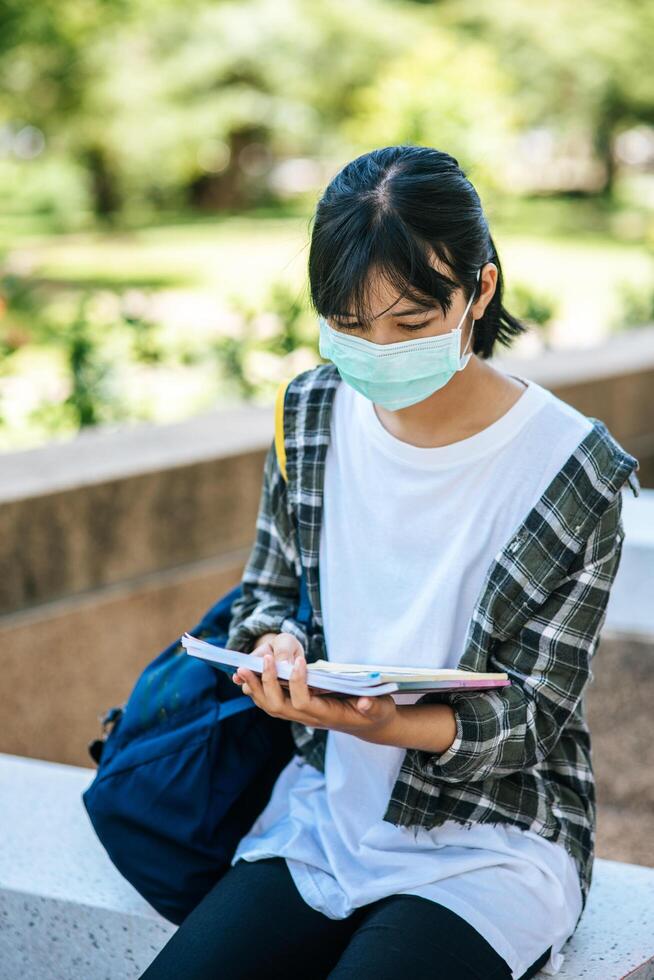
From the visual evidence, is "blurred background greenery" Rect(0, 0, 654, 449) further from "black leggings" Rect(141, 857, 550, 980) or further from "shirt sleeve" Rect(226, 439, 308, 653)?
"black leggings" Rect(141, 857, 550, 980)

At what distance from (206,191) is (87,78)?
10.6 meters

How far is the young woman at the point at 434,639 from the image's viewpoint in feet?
6.18

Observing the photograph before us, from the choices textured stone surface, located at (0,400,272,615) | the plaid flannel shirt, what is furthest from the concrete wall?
the plaid flannel shirt

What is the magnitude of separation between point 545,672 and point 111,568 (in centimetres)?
191

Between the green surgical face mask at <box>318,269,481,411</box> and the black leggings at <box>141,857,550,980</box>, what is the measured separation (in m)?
0.80

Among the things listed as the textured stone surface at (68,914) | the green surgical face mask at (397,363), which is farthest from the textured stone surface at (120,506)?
the green surgical face mask at (397,363)

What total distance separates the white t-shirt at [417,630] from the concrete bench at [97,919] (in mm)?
154

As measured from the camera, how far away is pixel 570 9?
28156 millimetres

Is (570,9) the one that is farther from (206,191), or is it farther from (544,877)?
(544,877)

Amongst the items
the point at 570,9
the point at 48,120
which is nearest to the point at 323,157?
the point at 570,9

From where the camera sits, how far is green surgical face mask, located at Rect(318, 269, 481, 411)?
1976 millimetres

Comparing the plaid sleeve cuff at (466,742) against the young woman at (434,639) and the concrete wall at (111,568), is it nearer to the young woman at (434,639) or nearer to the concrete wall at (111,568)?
the young woman at (434,639)

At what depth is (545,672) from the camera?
1.97 m

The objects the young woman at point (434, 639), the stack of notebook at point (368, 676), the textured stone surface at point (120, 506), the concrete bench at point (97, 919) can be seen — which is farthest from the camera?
the textured stone surface at point (120, 506)
